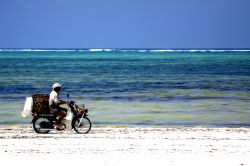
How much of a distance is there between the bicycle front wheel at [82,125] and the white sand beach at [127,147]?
20 centimetres

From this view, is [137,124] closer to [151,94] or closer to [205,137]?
[205,137]

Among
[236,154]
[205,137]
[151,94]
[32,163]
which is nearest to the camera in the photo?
[32,163]

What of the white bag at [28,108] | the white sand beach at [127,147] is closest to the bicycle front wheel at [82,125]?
the white sand beach at [127,147]

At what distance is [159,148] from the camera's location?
14.6 m

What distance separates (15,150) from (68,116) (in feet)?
10.6

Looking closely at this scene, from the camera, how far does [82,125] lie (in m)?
17.5

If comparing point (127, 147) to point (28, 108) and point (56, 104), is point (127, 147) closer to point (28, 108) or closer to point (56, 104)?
point (56, 104)

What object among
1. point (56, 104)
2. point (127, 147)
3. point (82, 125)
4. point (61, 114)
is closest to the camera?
point (127, 147)

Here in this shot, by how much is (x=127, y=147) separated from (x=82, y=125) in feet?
10.1

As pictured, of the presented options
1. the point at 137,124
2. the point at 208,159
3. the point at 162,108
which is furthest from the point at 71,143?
the point at 162,108

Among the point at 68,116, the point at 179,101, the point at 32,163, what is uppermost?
the point at 179,101

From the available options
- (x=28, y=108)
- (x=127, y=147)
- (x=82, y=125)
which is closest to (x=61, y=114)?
(x=82, y=125)

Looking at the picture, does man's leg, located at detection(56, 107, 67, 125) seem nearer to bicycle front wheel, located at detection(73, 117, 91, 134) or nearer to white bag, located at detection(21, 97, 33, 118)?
bicycle front wheel, located at detection(73, 117, 91, 134)

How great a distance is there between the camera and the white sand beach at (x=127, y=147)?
12.7 meters
